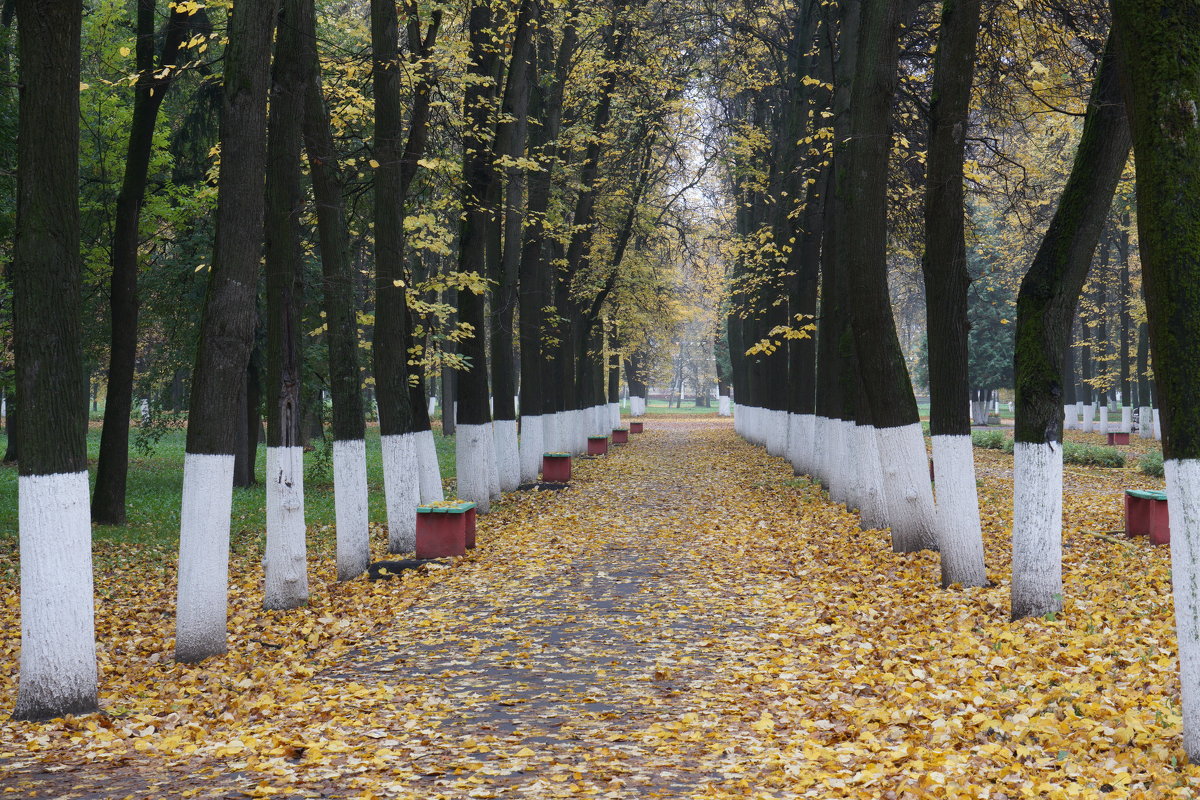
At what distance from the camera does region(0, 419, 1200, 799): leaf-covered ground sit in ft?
16.4

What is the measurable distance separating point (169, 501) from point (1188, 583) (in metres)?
18.6

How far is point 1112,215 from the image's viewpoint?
91.0 feet

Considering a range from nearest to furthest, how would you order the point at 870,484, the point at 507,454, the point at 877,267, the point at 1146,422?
the point at 877,267, the point at 870,484, the point at 507,454, the point at 1146,422

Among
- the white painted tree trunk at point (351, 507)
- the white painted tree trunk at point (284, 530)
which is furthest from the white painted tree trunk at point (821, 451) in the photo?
the white painted tree trunk at point (284, 530)

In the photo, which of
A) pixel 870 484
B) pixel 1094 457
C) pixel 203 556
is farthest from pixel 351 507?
pixel 1094 457

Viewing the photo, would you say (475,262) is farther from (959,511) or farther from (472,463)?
(959,511)

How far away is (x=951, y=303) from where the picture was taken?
974cm

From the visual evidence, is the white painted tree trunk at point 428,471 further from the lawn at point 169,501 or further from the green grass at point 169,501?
the lawn at point 169,501

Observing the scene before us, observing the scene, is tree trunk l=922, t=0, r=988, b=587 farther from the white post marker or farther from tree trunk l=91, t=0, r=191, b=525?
the white post marker

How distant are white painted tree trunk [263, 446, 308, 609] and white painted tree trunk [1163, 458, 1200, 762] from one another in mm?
7429

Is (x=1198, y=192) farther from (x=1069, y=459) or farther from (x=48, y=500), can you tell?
(x=1069, y=459)

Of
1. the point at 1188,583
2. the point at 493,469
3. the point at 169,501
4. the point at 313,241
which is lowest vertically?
the point at 169,501

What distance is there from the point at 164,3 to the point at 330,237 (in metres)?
12.7

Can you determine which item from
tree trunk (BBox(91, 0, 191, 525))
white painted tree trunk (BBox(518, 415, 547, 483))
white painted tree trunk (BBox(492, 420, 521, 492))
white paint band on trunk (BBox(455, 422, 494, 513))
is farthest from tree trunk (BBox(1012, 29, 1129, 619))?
white painted tree trunk (BBox(518, 415, 547, 483))
